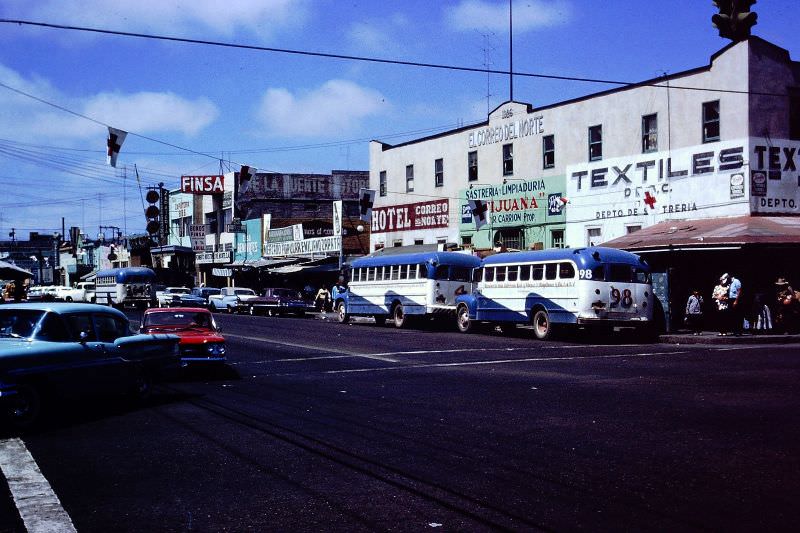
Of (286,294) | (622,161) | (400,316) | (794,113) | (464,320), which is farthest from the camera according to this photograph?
(286,294)

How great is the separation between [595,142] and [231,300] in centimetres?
2696

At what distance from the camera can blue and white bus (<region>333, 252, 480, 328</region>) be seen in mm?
33062

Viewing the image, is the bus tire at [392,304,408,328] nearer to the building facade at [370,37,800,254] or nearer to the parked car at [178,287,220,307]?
the building facade at [370,37,800,254]

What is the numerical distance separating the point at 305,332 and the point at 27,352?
20.9m

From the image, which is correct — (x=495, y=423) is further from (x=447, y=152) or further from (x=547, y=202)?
(x=447, y=152)

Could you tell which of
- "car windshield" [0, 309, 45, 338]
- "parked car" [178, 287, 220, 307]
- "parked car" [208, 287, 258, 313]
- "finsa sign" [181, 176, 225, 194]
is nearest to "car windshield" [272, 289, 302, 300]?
→ "parked car" [208, 287, 258, 313]

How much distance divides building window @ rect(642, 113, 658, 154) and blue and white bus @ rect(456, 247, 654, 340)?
678cm

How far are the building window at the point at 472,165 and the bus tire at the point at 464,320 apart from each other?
10706mm

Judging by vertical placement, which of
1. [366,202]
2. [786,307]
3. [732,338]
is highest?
[366,202]

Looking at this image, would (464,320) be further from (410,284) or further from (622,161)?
(622,161)

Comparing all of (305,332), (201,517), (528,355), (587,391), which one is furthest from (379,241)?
(201,517)

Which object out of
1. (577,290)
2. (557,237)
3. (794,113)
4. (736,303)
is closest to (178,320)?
(577,290)

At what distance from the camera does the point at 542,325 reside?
27.7m

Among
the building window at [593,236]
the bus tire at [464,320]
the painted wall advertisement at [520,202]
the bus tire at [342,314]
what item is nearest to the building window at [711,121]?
the building window at [593,236]
